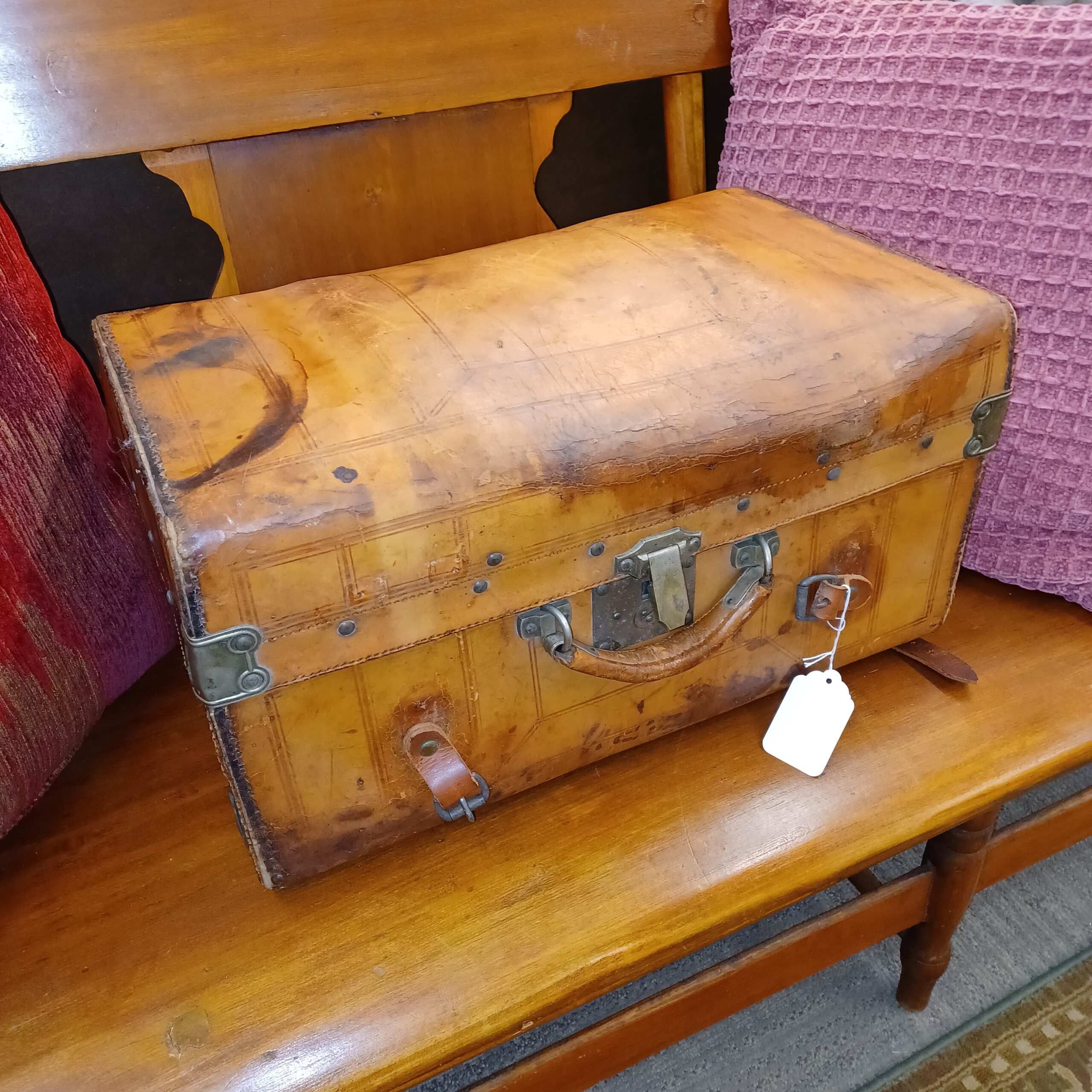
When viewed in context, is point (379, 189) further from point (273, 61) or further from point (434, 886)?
point (434, 886)

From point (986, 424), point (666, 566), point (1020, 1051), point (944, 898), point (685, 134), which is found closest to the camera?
point (666, 566)

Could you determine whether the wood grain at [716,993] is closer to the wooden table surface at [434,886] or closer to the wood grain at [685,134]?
the wooden table surface at [434,886]

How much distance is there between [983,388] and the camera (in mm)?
782

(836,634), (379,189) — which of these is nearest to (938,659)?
(836,634)

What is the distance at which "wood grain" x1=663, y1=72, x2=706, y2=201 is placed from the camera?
1.15 m

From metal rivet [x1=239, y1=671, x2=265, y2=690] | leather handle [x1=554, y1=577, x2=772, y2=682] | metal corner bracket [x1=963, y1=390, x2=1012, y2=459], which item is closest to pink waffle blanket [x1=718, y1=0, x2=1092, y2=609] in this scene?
metal corner bracket [x1=963, y1=390, x2=1012, y2=459]

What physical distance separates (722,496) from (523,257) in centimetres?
29

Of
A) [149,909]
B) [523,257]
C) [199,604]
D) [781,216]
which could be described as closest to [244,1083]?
[149,909]

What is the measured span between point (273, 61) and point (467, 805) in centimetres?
72

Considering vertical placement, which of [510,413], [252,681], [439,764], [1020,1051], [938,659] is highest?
[510,413]

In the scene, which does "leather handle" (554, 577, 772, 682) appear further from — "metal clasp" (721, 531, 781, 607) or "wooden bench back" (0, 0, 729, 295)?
"wooden bench back" (0, 0, 729, 295)

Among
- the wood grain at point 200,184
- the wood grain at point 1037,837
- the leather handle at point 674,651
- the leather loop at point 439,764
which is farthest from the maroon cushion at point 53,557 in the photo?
the wood grain at point 1037,837

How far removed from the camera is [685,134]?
1175 mm

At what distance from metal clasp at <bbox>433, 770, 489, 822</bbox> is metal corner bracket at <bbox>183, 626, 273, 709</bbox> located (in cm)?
17
